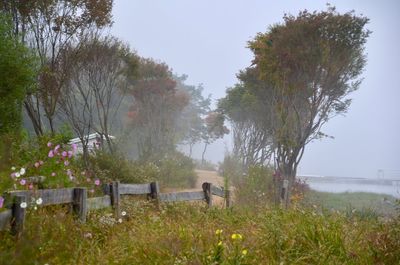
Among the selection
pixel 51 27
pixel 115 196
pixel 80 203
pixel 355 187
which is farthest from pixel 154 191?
pixel 355 187

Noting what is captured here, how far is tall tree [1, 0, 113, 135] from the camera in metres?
13.3

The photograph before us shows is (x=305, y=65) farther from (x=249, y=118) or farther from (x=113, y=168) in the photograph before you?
(x=249, y=118)

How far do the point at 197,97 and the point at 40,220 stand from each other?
5000 centimetres

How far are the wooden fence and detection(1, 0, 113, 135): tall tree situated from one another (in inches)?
→ 247

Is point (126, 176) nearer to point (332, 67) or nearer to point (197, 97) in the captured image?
point (332, 67)

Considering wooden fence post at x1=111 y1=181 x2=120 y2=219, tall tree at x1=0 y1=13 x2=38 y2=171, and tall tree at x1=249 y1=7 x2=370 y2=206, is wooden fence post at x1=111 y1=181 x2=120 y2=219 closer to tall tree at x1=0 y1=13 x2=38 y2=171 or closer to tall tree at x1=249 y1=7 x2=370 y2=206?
tall tree at x1=0 y1=13 x2=38 y2=171

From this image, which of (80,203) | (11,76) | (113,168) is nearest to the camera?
(80,203)

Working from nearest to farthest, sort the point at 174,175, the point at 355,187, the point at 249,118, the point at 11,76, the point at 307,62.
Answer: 1. the point at 11,76
2. the point at 307,62
3. the point at 174,175
4. the point at 249,118
5. the point at 355,187

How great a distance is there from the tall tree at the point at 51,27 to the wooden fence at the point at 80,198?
6274 millimetres

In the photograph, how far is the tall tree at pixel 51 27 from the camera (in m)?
13.3

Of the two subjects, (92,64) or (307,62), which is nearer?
(307,62)

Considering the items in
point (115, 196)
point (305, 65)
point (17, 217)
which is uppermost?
point (305, 65)

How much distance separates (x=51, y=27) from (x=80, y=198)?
9.27 m

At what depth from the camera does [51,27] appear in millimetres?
13930
